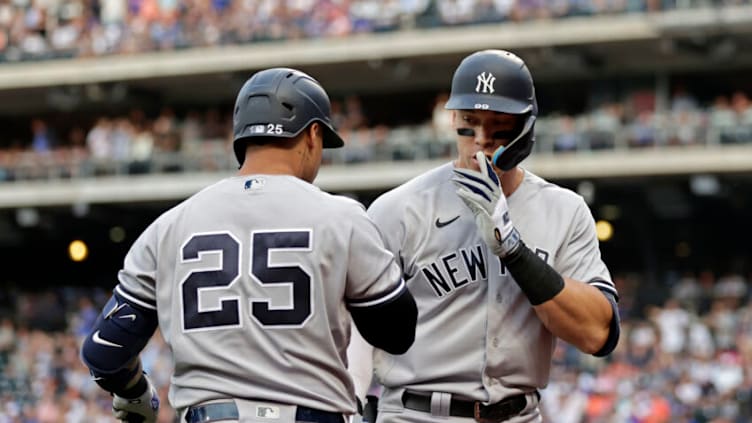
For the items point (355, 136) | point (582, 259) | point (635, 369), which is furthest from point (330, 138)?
point (355, 136)

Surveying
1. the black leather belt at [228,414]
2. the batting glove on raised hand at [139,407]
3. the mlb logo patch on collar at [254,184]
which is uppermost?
the mlb logo patch on collar at [254,184]

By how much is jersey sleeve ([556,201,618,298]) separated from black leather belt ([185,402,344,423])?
1.16m

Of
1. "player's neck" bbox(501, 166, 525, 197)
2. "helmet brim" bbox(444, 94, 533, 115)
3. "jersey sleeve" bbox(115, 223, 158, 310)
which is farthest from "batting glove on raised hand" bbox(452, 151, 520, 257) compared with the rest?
"jersey sleeve" bbox(115, 223, 158, 310)

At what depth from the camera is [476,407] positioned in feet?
17.0

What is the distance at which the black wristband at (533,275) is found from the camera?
16.2 feet

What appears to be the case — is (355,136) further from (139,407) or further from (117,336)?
(117,336)

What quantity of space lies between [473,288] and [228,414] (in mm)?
1137

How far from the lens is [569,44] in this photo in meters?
26.8

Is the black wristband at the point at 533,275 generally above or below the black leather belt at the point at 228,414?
above

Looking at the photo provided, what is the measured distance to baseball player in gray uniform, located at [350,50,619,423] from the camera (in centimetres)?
518

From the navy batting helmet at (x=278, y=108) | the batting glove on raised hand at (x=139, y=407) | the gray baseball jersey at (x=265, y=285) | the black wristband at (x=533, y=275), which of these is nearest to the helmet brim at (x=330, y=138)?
the navy batting helmet at (x=278, y=108)

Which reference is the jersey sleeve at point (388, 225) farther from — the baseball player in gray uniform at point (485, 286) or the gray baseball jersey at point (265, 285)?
the gray baseball jersey at point (265, 285)

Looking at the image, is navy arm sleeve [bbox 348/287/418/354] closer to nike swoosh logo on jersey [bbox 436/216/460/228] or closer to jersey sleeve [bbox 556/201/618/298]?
nike swoosh logo on jersey [bbox 436/216/460/228]

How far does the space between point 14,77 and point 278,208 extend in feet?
88.5
